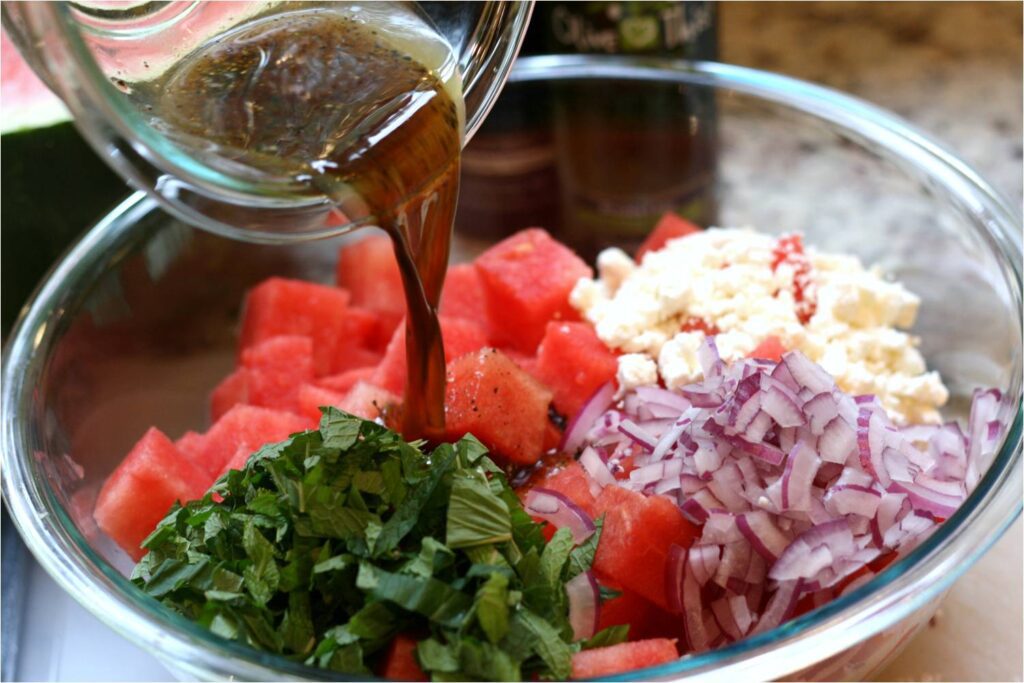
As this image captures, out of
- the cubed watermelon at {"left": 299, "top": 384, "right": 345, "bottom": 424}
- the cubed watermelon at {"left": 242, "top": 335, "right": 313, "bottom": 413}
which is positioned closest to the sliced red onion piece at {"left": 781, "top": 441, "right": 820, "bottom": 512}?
the cubed watermelon at {"left": 299, "top": 384, "right": 345, "bottom": 424}

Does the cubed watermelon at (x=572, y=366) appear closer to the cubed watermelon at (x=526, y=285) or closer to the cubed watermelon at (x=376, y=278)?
the cubed watermelon at (x=526, y=285)

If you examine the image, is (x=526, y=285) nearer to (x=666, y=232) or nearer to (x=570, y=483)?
(x=666, y=232)

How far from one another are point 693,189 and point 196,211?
43.4 inches

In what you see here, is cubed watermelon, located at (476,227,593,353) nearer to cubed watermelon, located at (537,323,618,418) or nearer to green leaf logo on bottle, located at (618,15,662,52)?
cubed watermelon, located at (537,323,618,418)

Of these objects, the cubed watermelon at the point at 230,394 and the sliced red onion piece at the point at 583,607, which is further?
the cubed watermelon at the point at 230,394

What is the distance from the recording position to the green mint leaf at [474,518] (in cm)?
115

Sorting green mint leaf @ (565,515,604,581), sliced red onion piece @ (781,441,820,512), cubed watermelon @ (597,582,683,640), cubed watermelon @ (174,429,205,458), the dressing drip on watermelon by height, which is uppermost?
the dressing drip on watermelon

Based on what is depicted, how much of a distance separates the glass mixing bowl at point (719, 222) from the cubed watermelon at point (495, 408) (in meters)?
0.47

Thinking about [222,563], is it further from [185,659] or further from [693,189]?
[693,189]

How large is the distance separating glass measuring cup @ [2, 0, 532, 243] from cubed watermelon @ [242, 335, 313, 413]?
0.48m

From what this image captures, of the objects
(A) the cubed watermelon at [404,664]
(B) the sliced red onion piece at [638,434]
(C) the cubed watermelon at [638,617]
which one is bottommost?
(C) the cubed watermelon at [638,617]

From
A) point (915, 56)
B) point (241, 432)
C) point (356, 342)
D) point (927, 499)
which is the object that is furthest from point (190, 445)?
point (915, 56)

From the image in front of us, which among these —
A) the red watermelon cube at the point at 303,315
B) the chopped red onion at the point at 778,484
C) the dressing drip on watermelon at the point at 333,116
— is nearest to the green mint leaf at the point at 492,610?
the chopped red onion at the point at 778,484

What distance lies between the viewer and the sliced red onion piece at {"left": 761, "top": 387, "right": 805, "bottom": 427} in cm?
130
